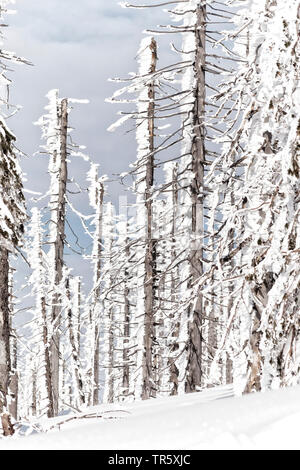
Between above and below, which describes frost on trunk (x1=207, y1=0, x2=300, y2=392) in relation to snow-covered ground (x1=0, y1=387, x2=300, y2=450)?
above

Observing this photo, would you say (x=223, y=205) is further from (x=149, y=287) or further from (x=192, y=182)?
(x=149, y=287)

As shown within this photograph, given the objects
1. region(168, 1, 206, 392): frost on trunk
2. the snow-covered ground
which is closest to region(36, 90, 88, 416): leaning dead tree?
region(168, 1, 206, 392): frost on trunk

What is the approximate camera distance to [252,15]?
646cm

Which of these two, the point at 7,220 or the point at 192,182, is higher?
the point at 192,182

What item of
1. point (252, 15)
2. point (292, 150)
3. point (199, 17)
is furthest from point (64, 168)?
point (292, 150)

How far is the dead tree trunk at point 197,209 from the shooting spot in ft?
41.7

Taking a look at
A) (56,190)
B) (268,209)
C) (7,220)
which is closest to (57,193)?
(56,190)

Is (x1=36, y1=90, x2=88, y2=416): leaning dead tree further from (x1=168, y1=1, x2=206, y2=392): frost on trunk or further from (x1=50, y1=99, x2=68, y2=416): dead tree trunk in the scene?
(x1=168, y1=1, x2=206, y2=392): frost on trunk

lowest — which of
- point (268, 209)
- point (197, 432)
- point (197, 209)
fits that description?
point (197, 432)

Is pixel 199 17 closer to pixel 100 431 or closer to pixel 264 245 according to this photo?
pixel 264 245

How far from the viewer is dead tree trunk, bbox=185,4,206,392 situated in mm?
12695

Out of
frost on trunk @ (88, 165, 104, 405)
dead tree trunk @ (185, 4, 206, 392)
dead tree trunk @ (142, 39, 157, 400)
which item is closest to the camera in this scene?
dead tree trunk @ (185, 4, 206, 392)

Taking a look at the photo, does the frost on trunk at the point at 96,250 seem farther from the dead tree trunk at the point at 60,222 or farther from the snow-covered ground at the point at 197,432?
the snow-covered ground at the point at 197,432

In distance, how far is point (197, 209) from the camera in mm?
13203
